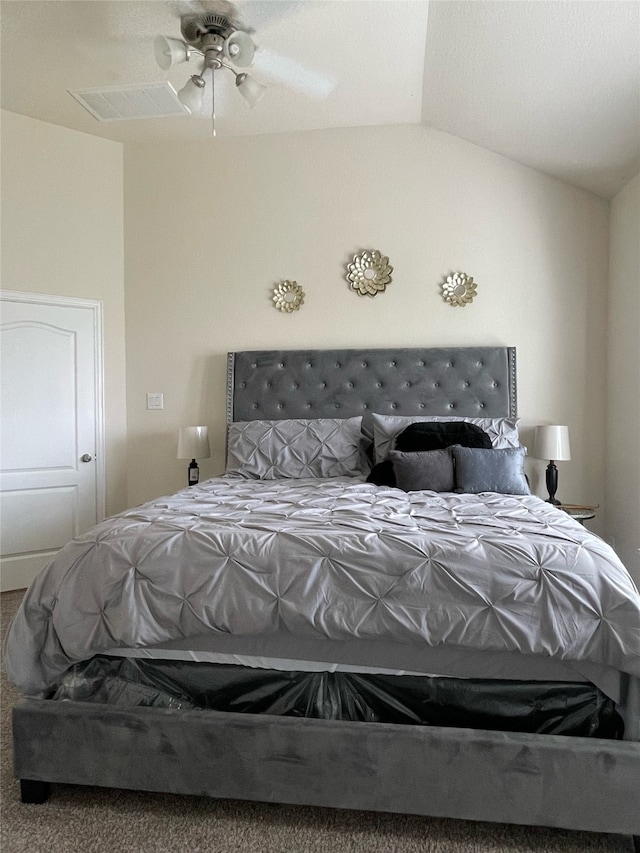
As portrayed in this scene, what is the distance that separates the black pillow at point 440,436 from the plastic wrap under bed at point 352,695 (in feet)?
5.78

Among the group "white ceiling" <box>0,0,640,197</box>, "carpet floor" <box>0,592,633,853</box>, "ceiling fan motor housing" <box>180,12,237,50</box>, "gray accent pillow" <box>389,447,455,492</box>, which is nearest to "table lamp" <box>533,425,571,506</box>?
"gray accent pillow" <box>389,447,455,492</box>

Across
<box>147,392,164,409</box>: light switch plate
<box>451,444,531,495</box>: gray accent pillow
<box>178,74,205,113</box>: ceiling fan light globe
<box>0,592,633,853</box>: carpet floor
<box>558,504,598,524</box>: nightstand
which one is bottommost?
<box>0,592,633,853</box>: carpet floor

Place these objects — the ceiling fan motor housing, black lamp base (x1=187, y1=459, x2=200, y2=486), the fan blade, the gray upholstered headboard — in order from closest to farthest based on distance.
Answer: the ceiling fan motor housing, the fan blade, the gray upholstered headboard, black lamp base (x1=187, y1=459, x2=200, y2=486)

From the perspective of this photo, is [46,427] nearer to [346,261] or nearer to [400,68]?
[346,261]

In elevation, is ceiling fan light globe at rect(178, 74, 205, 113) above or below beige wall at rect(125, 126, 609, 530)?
above

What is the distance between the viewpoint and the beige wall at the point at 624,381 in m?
3.43

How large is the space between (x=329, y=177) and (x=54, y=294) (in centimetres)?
202

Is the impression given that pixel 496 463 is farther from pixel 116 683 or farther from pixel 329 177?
pixel 329 177

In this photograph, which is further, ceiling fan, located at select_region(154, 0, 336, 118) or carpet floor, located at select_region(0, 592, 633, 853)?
ceiling fan, located at select_region(154, 0, 336, 118)

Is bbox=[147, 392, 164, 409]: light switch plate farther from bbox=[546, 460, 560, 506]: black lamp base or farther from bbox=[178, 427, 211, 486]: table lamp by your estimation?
bbox=[546, 460, 560, 506]: black lamp base

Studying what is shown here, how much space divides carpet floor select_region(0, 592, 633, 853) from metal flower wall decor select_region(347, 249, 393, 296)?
3.13m

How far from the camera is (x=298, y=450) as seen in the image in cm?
363

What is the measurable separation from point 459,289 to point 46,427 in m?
2.91

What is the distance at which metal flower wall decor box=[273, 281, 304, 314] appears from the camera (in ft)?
13.8
